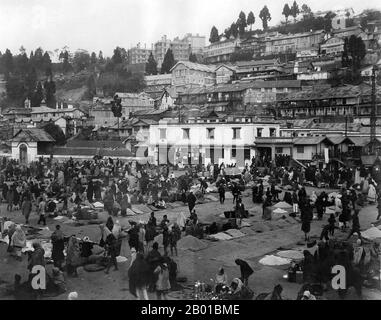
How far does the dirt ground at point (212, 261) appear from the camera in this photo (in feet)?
40.0

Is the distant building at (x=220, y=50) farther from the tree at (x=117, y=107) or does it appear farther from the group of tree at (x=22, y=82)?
the tree at (x=117, y=107)

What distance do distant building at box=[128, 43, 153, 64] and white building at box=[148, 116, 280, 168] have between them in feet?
274

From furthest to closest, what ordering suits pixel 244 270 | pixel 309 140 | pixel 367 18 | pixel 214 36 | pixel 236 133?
pixel 214 36 → pixel 367 18 → pixel 236 133 → pixel 309 140 → pixel 244 270

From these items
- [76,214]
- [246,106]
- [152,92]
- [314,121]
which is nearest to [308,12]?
[152,92]

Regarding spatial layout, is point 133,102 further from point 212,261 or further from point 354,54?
point 212,261

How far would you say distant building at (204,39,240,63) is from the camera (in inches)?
4321

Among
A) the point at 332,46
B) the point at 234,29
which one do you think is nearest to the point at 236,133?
the point at 332,46

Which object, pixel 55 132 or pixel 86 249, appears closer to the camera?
pixel 86 249

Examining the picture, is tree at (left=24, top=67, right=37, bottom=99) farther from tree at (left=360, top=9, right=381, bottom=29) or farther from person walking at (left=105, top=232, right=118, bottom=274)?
person walking at (left=105, top=232, right=118, bottom=274)

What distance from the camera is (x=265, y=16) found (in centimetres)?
10925

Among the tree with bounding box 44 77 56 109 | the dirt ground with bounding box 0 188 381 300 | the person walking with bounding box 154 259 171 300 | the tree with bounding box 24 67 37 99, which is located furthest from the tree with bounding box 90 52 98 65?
the person walking with bounding box 154 259 171 300

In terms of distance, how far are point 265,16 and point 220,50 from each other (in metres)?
12.9

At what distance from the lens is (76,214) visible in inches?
829

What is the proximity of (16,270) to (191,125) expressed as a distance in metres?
32.5
